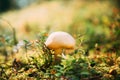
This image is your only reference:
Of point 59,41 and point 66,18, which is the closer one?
point 59,41

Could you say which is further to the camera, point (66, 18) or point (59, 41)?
point (66, 18)

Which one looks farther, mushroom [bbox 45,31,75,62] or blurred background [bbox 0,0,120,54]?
blurred background [bbox 0,0,120,54]

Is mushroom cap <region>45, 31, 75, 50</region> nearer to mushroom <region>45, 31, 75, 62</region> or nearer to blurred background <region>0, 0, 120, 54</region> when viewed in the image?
mushroom <region>45, 31, 75, 62</region>

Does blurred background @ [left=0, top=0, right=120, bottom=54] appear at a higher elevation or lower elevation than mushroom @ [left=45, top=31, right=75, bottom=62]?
higher

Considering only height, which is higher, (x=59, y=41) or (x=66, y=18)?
(x=66, y=18)

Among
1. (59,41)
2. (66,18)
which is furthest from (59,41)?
(66,18)

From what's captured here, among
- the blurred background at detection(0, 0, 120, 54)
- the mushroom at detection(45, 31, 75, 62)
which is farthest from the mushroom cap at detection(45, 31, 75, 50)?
the blurred background at detection(0, 0, 120, 54)

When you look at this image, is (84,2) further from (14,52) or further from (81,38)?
(81,38)

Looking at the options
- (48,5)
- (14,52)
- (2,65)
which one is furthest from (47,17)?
(2,65)

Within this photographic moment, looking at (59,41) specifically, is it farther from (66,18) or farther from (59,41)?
(66,18)

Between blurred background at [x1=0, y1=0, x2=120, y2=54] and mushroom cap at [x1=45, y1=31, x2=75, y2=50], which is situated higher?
blurred background at [x1=0, y1=0, x2=120, y2=54]

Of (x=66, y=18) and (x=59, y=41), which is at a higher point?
(x=66, y=18)

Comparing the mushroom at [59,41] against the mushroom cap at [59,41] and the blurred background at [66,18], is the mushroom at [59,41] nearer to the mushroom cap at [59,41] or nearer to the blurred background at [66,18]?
the mushroom cap at [59,41]
